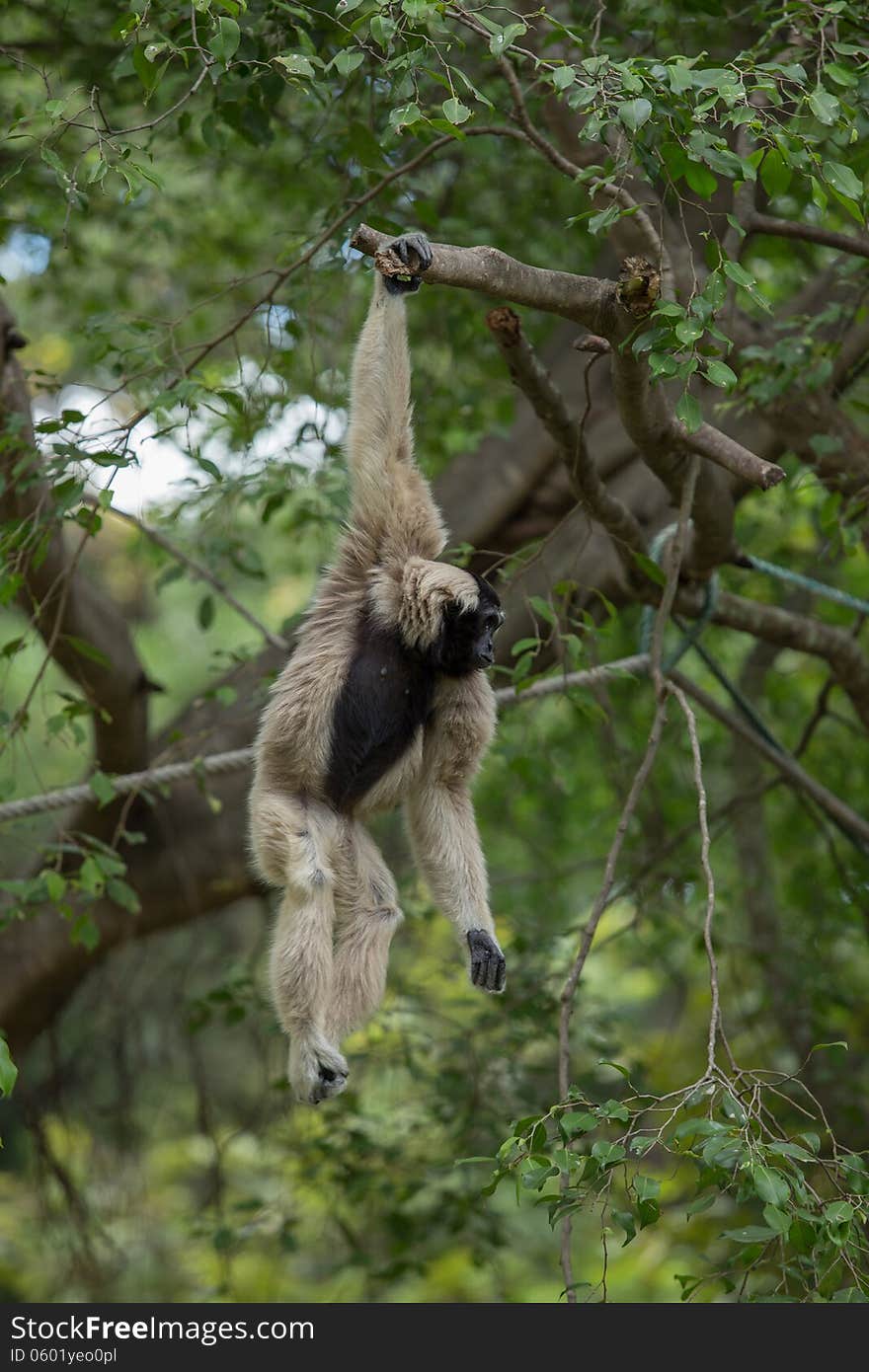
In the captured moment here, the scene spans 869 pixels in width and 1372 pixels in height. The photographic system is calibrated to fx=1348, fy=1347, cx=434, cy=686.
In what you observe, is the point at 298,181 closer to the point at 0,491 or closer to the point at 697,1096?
the point at 0,491

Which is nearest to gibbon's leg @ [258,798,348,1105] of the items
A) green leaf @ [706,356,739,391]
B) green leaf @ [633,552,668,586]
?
green leaf @ [633,552,668,586]

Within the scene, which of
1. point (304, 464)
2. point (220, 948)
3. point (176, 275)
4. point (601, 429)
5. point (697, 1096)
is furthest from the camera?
point (220, 948)

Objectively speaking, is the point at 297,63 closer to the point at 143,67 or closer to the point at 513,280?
the point at 143,67

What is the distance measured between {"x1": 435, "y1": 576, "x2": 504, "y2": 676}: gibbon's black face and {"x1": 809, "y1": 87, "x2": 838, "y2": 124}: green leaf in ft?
4.40

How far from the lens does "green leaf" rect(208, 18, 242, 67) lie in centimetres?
309

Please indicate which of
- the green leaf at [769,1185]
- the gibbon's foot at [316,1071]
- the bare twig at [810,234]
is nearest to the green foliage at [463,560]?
the green leaf at [769,1185]

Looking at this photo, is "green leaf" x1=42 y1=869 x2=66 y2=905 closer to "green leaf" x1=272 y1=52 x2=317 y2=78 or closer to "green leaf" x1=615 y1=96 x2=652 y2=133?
"green leaf" x1=272 y1=52 x2=317 y2=78

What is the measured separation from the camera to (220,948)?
8906 mm

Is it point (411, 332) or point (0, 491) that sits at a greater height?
point (0, 491)

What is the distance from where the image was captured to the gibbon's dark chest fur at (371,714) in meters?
3.54

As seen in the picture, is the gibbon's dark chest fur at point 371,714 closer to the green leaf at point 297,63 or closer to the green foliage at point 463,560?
the green foliage at point 463,560

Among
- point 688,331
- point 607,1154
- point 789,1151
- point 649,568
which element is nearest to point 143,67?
point 688,331
